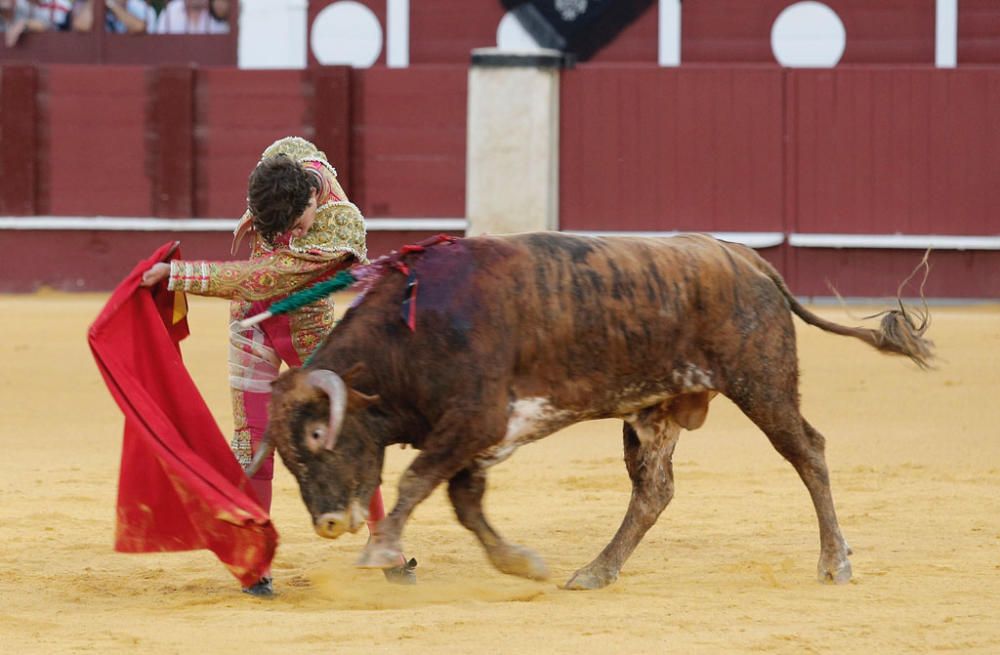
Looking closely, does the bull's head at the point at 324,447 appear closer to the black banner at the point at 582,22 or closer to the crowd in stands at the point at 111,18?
the black banner at the point at 582,22

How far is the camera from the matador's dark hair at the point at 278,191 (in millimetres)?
4078

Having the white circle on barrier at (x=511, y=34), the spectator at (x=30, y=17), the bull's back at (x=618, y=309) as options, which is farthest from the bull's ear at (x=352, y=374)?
the spectator at (x=30, y=17)

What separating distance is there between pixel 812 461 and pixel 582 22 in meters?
9.06

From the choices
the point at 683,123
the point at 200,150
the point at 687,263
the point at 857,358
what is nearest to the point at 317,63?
the point at 200,150

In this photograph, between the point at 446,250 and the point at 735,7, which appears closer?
the point at 446,250

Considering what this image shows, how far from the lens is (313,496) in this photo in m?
4.09

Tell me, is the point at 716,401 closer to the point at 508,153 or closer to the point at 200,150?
the point at 508,153

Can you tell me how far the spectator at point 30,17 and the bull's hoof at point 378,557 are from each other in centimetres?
1126

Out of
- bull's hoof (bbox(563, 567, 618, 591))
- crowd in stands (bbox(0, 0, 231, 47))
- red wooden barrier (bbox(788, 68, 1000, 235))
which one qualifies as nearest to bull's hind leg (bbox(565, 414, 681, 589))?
bull's hoof (bbox(563, 567, 618, 591))

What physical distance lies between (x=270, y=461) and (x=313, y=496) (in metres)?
0.25

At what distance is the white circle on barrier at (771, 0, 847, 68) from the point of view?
13070 mm

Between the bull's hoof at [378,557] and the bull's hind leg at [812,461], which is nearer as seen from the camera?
the bull's hoof at [378,557]

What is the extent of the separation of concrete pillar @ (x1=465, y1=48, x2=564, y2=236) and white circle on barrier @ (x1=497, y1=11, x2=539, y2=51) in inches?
53.6

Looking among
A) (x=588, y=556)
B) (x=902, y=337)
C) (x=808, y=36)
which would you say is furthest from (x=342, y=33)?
(x=902, y=337)
